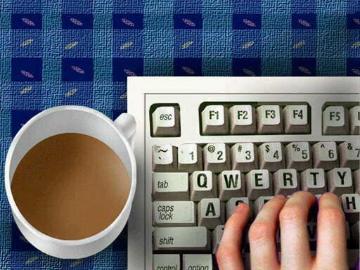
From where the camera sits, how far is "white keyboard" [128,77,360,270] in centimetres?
64

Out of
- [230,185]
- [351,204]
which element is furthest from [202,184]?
[351,204]

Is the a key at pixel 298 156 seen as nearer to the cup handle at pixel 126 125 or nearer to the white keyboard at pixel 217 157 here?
the white keyboard at pixel 217 157

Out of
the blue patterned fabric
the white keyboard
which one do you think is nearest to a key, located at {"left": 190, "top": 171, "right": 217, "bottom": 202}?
the white keyboard

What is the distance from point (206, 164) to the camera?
0.64 meters

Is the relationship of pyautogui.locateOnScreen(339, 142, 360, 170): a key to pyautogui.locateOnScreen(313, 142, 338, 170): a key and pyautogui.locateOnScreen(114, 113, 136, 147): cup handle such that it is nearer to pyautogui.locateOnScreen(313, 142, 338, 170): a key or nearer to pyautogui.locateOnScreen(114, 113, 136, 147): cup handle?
pyautogui.locateOnScreen(313, 142, 338, 170): a key

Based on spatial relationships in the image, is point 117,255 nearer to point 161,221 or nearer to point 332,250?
point 161,221

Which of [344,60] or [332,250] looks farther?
[344,60]

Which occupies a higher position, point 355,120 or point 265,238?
point 355,120

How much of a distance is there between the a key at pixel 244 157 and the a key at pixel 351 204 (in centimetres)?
9

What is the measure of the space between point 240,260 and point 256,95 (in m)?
0.15

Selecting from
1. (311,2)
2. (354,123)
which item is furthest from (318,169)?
(311,2)

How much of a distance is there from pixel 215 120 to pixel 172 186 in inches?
2.8

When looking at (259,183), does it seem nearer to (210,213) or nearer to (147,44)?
(210,213)

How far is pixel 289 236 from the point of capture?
0.61 metres
